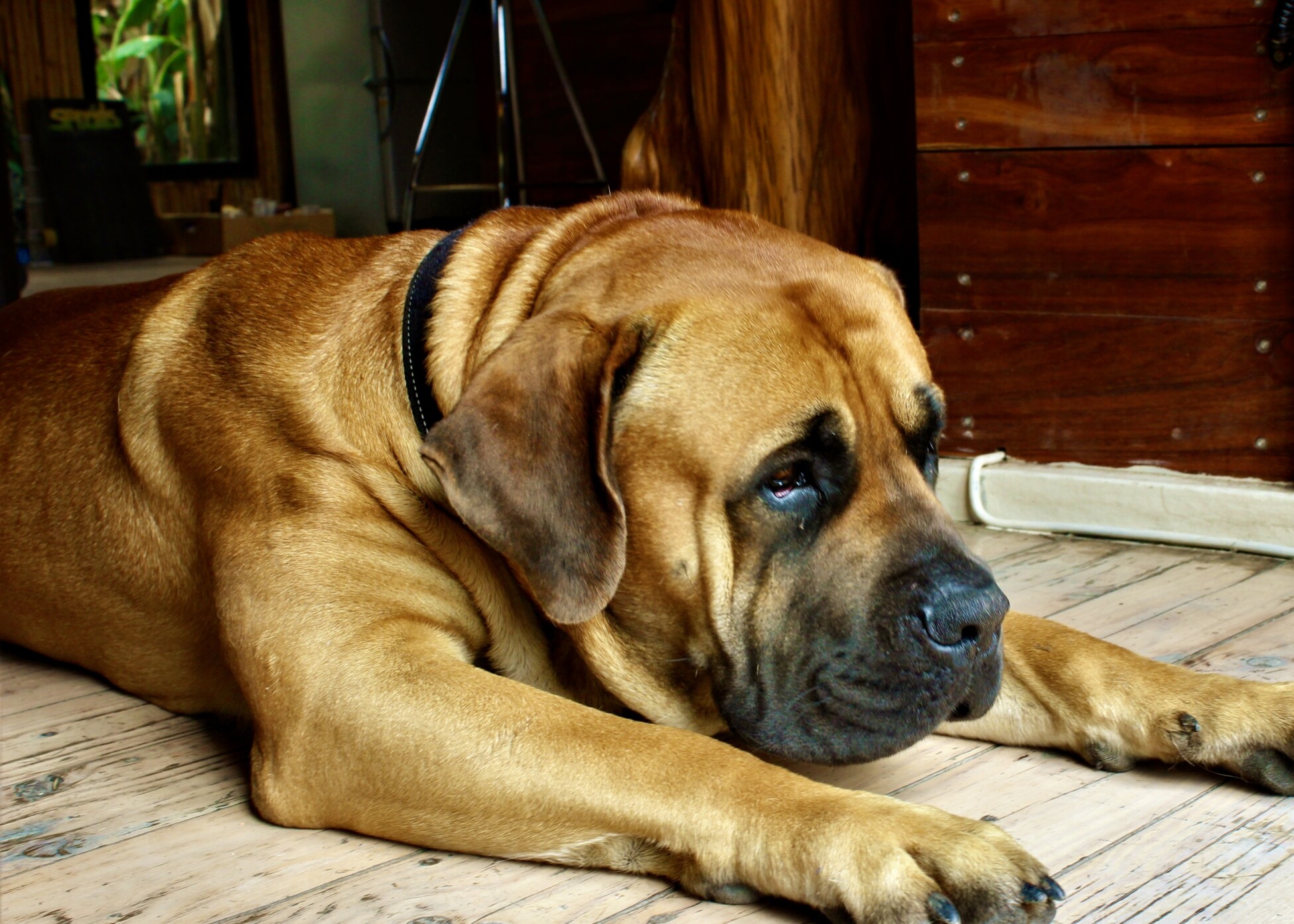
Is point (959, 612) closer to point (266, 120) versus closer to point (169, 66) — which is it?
point (266, 120)

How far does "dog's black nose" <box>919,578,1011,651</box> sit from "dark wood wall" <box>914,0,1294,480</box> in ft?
5.72

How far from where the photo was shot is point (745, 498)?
5.98 feet

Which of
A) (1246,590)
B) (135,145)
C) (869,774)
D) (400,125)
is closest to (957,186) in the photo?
(1246,590)

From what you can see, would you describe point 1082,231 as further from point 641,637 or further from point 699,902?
point 699,902

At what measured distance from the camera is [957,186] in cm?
356

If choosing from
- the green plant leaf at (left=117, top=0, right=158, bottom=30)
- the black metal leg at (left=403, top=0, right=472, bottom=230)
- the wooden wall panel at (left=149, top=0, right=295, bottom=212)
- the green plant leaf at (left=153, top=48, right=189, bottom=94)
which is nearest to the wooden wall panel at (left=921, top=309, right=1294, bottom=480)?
the black metal leg at (left=403, top=0, right=472, bottom=230)

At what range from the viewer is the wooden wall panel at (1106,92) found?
308cm

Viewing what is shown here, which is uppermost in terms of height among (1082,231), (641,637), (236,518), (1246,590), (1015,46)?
(1015,46)

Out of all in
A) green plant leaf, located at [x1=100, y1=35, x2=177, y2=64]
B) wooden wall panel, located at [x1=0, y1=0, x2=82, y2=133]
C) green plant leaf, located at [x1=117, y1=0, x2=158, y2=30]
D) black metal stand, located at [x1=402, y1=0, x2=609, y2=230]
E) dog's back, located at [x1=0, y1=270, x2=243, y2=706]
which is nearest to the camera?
dog's back, located at [x1=0, y1=270, x2=243, y2=706]

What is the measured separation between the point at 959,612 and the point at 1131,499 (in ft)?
5.86

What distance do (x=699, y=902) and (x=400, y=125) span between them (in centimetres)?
832

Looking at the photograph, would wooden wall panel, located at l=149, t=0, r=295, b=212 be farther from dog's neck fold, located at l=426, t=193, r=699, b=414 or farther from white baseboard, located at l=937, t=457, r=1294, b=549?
dog's neck fold, located at l=426, t=193, r=699, b=414

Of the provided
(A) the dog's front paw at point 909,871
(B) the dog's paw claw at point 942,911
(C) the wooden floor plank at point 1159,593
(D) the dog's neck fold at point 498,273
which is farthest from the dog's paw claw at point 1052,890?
(C) the wooden floor plank at point 1159,593

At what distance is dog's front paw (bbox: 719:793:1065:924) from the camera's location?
1.53m
